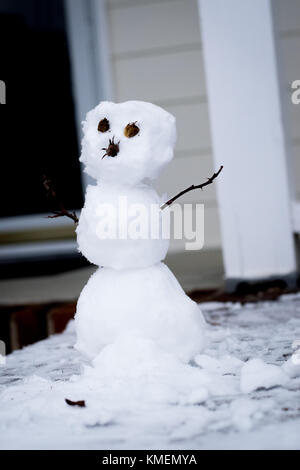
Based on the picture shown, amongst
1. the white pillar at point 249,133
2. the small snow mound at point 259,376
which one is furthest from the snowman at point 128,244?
the white pillar at point 249,133

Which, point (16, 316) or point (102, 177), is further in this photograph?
point (16, 316)

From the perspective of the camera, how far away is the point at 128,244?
1.42 meters

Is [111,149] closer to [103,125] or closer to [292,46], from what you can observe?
[103,125]

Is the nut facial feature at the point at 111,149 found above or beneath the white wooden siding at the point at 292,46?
beneath

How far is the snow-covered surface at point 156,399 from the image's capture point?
1.07m

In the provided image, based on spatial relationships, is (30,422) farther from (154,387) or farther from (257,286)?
(257,286)

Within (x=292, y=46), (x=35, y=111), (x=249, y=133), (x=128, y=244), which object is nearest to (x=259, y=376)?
(x=128, y=244)

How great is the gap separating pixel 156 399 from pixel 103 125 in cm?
54

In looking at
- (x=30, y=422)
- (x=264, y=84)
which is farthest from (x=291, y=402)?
(x=264, y=84)

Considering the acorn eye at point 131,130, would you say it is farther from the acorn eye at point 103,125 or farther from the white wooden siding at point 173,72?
the white wooden siding at point 173,72

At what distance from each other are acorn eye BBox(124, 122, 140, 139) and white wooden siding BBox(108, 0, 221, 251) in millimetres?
2721

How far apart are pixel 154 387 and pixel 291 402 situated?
0.24 metres

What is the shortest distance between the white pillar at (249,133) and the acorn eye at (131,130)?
1480 millimetres

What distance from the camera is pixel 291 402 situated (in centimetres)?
120
